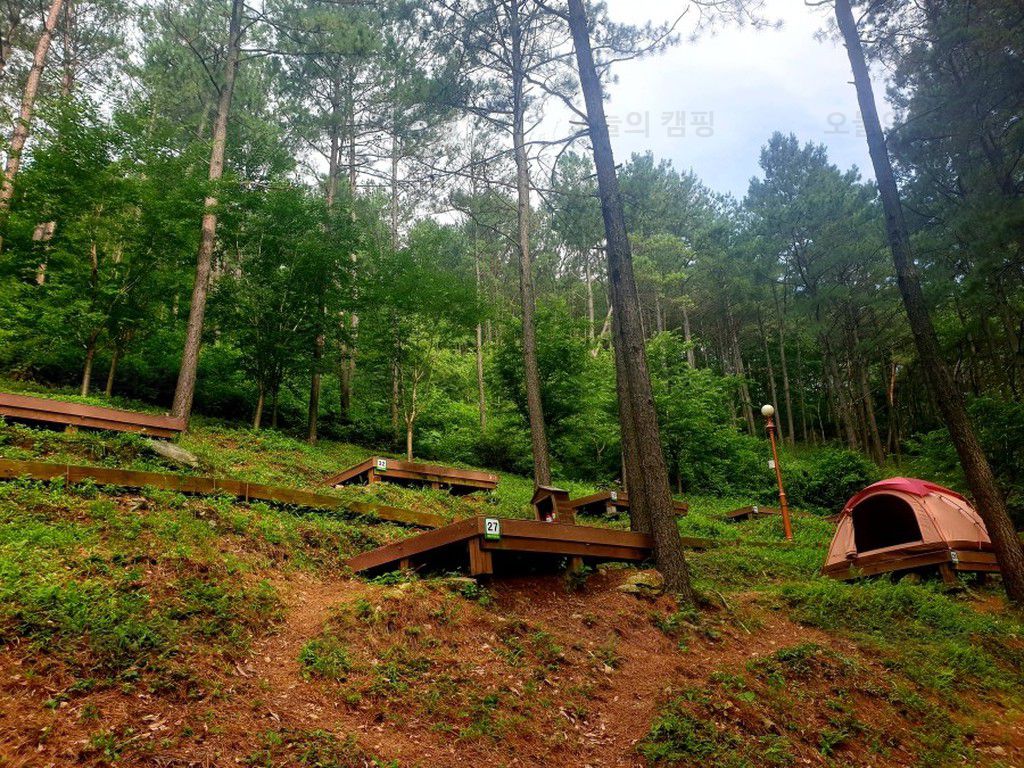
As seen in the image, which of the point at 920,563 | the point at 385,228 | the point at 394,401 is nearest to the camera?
the point at 920,563

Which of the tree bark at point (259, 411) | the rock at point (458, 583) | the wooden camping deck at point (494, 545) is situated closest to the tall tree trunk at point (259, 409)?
the tree bark at point (259, 411)

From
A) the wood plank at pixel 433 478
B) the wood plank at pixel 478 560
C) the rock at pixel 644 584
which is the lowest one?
the rock at pixel 644 584

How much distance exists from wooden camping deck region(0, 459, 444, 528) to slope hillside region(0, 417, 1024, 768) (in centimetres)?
17

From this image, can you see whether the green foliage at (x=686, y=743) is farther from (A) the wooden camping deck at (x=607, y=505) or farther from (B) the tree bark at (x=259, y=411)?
(B) the tree bark at (x=259, y=411)

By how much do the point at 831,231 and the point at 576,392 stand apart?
14143mm

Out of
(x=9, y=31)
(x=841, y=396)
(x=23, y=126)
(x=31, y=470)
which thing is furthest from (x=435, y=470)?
(x=841, y=396)

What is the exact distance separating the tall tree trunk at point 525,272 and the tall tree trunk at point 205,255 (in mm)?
6567

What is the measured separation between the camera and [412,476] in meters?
11.3

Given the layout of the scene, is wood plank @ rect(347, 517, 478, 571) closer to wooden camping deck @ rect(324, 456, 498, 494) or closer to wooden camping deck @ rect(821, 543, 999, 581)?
wooden camping deck @ rect(324, 456, 498, 494)

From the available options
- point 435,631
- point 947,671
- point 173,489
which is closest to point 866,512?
point 947,671

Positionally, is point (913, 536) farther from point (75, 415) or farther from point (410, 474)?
point (75, 415)

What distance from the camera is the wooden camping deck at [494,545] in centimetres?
532

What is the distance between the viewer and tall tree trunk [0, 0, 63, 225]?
41.2 feet

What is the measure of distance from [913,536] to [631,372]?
627 centimetres
